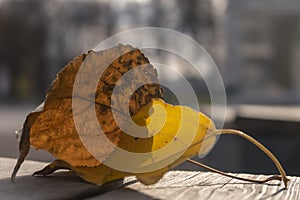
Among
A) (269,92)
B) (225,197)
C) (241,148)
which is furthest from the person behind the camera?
(269,92)

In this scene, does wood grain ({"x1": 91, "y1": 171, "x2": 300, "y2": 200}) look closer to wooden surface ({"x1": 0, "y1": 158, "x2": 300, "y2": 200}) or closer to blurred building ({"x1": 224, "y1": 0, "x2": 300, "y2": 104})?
wooden surface ({"x1": 0, "y1": 158, "x2": 300, "y2": 200})

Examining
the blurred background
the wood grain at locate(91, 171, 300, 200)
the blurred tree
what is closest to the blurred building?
the blurred background

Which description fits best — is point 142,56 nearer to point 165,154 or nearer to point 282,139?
point 165,154

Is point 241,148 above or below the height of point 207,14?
below

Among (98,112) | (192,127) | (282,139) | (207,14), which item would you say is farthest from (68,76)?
(207,14)

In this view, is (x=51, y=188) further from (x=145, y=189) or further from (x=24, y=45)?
(x=24, y=45)

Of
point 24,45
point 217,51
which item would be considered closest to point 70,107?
point 217,51
